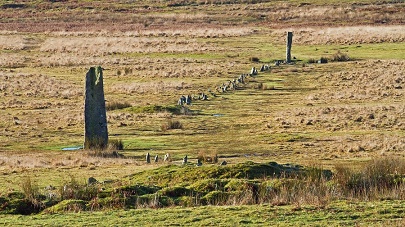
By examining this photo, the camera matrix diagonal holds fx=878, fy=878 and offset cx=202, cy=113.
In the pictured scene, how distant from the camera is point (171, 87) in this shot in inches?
1996

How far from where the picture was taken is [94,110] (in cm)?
2967

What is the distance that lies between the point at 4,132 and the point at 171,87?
57.0 feet

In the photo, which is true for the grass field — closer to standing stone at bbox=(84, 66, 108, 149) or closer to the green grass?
the green grass

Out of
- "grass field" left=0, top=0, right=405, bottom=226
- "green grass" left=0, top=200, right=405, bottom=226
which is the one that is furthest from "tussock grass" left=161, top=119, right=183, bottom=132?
"green grass" left=0, top=200, right=405, bottom=226

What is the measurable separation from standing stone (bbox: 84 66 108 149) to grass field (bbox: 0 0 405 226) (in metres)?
1.19

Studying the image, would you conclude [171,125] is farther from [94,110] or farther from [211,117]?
[94,110]

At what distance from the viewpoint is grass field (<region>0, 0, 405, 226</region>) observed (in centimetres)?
1536

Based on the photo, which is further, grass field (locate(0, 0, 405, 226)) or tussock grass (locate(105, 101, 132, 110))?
tussock grass (locate(105, 101, 132, 110))

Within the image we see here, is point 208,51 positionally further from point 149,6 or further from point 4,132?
point 149,6

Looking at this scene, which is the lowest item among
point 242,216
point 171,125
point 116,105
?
point 242,216

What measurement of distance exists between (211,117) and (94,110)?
8810mm

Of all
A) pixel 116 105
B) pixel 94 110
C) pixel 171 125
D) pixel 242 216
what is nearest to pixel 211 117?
pixel 171 125

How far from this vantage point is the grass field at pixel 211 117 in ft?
50.4

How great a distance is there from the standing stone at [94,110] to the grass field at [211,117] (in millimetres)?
1187
